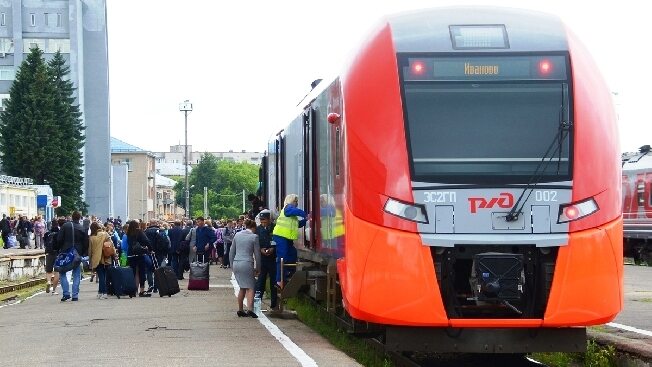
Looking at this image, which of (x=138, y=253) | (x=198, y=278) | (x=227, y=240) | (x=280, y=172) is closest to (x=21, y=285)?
(x=198, y=278)

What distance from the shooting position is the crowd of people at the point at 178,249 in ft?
63.5

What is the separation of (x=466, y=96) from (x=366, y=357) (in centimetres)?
434

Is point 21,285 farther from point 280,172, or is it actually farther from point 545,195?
point 545,195

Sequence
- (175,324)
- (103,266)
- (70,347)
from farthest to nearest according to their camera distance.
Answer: (103,266) < (175,324) < (70,347)

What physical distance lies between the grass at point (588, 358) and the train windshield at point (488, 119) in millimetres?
2476

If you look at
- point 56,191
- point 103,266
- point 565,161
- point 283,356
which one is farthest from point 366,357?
point 56,191

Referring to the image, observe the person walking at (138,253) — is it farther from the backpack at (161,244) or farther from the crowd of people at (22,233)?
the crowd of people at (22,233)

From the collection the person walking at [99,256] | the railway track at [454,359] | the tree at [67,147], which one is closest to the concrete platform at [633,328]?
the railway track at [454,359]

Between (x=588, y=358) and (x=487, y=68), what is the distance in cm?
397

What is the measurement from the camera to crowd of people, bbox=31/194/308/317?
63.5 feet

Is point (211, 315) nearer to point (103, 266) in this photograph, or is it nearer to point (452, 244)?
point (103, 266)

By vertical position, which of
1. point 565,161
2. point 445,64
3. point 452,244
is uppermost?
point 445,64

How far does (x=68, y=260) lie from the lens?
81.7 ft

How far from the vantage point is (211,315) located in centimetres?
2000
